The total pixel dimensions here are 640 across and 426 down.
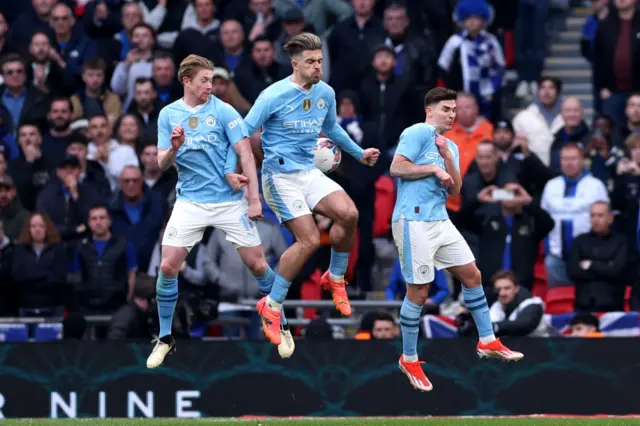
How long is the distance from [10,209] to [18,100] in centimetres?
192

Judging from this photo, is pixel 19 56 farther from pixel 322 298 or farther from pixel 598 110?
pixel 598 110

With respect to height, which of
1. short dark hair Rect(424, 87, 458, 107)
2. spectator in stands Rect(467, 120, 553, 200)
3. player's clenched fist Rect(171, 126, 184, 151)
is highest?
short dark hair Rect(424, 87, 458, 107)

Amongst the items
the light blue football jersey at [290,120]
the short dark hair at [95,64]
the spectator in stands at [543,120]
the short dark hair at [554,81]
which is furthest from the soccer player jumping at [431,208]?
the short dark hair at [95,64]

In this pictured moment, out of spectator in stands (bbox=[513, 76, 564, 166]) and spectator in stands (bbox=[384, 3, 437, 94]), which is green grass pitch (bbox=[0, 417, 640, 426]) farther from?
spectator in stands (bbox=[384, 3, 437, 94])

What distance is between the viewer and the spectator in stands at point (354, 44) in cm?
1997

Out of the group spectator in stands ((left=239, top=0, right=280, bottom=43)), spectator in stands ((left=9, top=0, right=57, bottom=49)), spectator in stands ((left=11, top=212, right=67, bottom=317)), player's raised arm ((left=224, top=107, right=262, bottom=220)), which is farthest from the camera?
spectator in stands ((left=9, top=0, right=57, bottom=49))

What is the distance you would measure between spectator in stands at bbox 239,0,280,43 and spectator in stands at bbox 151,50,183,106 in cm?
116

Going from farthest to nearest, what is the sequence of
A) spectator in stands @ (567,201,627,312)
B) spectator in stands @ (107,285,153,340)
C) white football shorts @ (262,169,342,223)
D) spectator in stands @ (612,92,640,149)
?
spectator in stands @ (612,92,640,149) < spectator in stands @ (567,201,627,312) < spectator in stands @ (107,285,153,340) < white football shorts @ (262,169,342,223)

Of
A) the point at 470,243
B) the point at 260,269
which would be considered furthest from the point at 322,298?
the point at 260,269

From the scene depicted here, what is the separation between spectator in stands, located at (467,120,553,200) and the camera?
1828 centimetres

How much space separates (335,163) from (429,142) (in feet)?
3.20

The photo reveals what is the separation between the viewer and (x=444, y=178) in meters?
13.4

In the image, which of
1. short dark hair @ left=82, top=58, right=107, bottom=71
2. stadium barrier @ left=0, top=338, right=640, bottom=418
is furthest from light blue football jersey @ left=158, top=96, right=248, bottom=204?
short dark hair @ left=82, top=58, right=107, bottom=71

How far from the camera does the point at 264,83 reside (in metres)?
19.7
